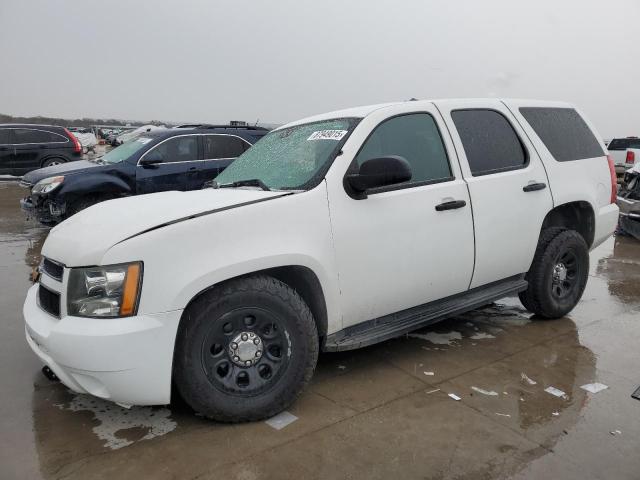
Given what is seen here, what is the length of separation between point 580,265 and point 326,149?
2763mm

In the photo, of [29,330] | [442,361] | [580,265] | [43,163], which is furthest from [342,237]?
[43,163]

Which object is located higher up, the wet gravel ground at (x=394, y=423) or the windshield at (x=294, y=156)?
the windshield at (x=294, y=156)

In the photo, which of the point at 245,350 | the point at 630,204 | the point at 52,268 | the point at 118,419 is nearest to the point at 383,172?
the point at 245,350

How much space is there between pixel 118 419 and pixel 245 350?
0.88 m

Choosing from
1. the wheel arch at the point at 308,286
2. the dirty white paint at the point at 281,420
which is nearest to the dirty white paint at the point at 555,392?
the wheel arch at the point at 308,286

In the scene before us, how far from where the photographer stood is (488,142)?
4.08 metres

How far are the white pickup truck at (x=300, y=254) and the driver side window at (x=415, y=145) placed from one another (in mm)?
11

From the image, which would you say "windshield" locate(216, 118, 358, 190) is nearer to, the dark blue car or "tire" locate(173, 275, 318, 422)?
"tire" locate(173, 275, 318, 422)

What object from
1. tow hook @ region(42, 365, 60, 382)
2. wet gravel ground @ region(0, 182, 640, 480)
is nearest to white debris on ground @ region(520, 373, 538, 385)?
wet gravel ground @ region(0, 182, 640, 480)

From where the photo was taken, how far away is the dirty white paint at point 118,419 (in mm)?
2838

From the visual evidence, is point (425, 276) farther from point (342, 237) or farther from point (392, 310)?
point (342, 237)

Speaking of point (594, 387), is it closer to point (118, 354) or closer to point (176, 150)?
point (118, 354)

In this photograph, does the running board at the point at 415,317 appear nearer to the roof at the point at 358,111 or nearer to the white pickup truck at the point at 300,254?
the white pickup truck at the point at 300,254

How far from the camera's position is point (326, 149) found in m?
3.41
